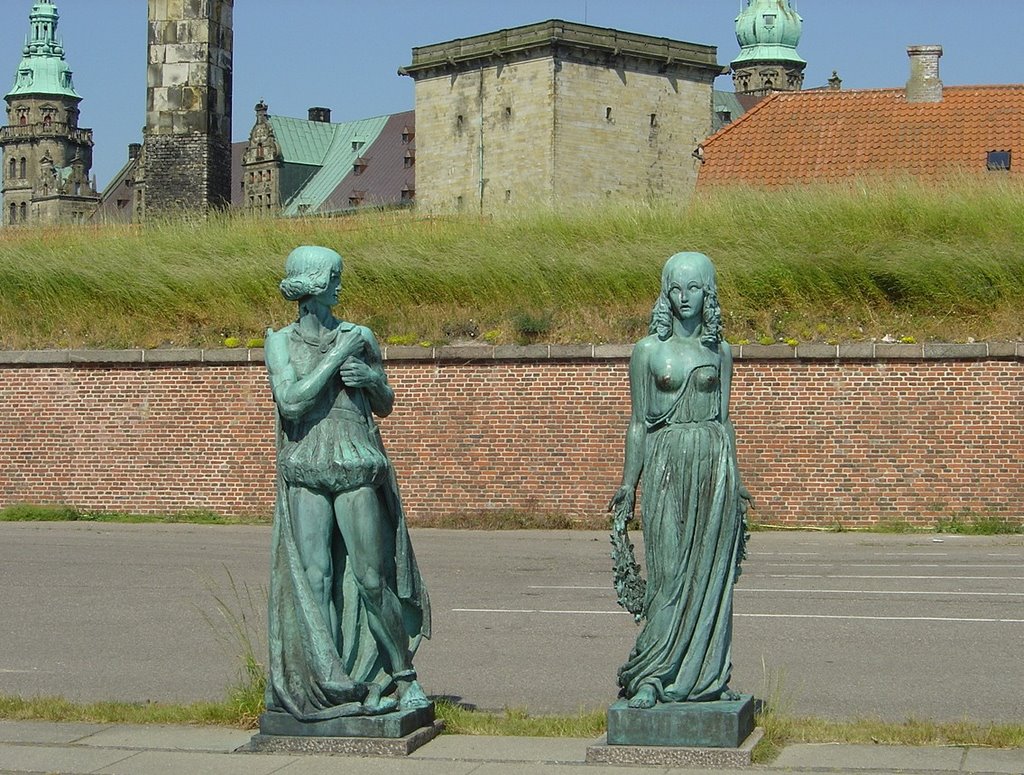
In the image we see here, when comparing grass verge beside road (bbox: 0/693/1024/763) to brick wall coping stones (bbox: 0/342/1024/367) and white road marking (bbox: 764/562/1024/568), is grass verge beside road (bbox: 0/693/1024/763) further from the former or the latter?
brick wall coping stones (bbox: 0/342/1024/367)

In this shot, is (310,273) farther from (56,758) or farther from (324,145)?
(324,145)

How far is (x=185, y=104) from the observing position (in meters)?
31.3

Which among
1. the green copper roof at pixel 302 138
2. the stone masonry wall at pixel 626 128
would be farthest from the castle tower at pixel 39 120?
the stone masonry wall at pixel 626 128

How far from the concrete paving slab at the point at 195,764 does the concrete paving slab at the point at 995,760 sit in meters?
3.03

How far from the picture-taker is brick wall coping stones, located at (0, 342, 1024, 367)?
71.7 feet

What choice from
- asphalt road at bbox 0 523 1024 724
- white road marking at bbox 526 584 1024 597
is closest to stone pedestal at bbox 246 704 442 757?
asphalt road at bbox 0 523 1024 724

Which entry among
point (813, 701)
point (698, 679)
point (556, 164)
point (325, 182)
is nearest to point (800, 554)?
point (813, 701)

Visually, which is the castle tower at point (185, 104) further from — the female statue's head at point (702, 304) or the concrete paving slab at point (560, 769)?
the concrete paving slab at point (560, 769)

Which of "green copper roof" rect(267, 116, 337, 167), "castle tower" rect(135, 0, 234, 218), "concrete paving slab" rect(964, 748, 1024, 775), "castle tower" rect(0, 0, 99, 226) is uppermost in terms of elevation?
"castle tower" rect(0, 0, 99, 226)

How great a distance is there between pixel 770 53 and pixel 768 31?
223 cm

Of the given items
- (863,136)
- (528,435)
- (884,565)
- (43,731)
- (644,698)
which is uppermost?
(863,136)

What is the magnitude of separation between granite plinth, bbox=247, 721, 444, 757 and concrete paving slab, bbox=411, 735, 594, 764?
3.2 inches

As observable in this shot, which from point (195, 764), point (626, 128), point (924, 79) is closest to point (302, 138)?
point (626, 128)

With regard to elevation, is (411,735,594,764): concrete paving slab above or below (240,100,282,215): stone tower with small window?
below
